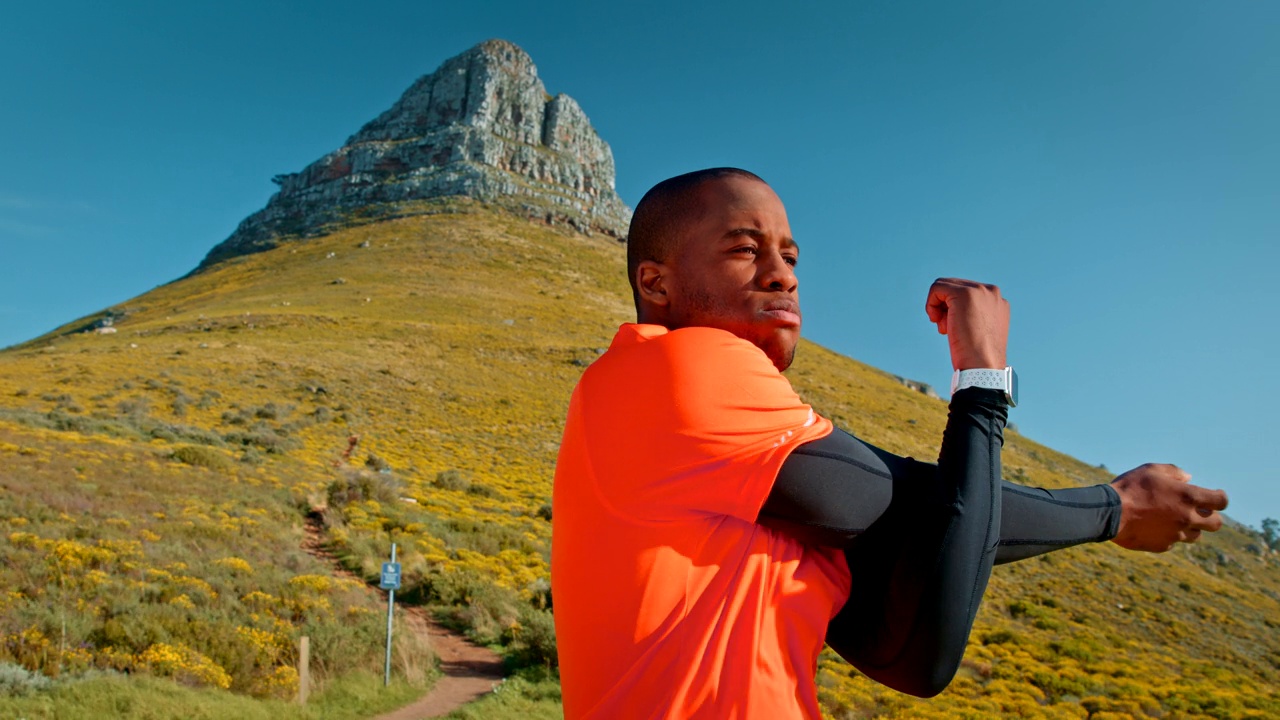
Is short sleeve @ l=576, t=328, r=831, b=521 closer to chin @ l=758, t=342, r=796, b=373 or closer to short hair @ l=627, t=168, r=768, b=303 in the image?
chin @ l=758, t=342, r=796, b=373

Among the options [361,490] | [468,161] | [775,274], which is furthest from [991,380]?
[468,161]

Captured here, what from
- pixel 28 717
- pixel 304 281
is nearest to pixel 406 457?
pixel 28 717

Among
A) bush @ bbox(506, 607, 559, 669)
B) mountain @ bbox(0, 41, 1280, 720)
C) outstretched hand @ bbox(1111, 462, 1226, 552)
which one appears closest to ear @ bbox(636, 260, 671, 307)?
outstretched hand @ bbox(1111, 462, 1226, 552)

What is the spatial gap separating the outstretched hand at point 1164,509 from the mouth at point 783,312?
1.98 feet

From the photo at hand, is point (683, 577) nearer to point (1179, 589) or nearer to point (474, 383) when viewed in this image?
point (1179, 589)

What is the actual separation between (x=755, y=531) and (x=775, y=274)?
0.42m

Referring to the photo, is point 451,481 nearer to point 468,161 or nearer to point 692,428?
point 692,428

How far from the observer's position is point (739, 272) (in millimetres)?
1220

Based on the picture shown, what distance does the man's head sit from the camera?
1.21 meters

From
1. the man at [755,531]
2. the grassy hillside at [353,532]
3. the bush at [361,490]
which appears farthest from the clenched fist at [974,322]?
the bush at [361,490]

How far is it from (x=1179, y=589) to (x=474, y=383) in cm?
3230

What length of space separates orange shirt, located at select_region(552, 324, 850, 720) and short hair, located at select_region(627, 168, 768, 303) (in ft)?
0.84

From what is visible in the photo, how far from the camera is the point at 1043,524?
3.70 ft

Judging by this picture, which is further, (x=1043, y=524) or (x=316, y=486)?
(x=316, y=486)
